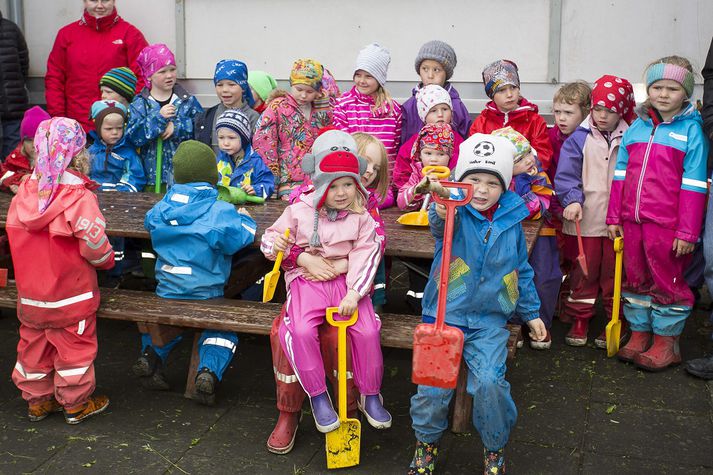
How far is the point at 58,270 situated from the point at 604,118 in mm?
3306

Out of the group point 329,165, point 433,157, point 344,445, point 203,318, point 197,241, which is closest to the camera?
point 344,445

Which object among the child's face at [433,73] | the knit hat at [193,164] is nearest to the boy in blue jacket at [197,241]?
the knit hat at [193,164]

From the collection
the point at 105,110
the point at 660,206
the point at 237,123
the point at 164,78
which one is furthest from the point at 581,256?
the point at 105,110

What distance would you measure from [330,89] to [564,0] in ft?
6.56

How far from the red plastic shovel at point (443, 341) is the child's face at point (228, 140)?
243cm

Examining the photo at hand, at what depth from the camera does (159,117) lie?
6.57m

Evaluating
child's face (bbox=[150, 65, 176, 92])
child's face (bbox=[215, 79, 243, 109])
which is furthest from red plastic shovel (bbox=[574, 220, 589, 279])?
child's face (bbox=[150, 65, 176, 92])

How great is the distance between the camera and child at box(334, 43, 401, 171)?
6.17 metres

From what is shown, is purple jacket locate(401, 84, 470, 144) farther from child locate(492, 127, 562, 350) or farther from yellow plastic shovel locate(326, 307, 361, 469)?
yellow plastic shovel locate(326, 307, 361, 469)

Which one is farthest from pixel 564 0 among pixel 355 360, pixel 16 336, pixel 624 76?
pixel 16 336

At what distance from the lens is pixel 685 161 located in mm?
5176

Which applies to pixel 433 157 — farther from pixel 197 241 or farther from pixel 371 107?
pixel 197 241

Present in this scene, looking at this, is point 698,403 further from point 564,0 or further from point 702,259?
point 564,0

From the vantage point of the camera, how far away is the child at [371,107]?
20.2 ft
